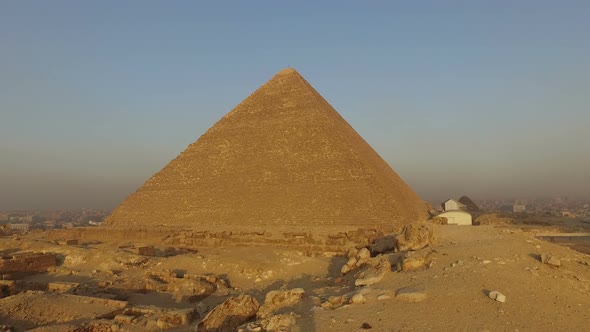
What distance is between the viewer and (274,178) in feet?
82.9

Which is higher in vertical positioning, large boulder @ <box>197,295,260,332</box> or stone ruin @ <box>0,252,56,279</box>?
large boulder @ <box>197,295,260,332</box>

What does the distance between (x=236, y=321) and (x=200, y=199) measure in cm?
2140

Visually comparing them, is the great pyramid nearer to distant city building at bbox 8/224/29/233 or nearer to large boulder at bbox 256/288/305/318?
distant city building at bbox 8/224/29/233

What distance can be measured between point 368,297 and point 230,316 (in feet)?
6.47

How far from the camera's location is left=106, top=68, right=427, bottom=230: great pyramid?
2258cm

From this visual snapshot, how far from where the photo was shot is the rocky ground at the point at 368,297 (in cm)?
537

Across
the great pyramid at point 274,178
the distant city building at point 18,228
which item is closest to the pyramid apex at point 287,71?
the great pyramid at point 274,178

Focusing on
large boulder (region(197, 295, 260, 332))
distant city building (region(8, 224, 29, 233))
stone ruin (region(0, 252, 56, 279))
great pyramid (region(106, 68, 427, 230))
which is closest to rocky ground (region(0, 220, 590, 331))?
large boulder (region(197, 295, 260, 332))

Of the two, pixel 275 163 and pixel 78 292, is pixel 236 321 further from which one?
pixel 275 163

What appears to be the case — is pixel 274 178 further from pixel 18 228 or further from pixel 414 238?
pixel 18 228

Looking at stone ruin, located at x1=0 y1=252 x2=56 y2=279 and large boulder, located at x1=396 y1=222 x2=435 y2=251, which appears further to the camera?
stone ruin, located at x1=0 y1=252 x2=56 y2=279

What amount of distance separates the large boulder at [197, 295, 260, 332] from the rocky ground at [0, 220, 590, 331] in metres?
0.02

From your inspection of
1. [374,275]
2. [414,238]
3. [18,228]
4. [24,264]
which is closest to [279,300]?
[374,275]

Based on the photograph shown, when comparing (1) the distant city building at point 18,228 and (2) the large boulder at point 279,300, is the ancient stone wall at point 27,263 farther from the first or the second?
(1) the distant city building at point 18,228
